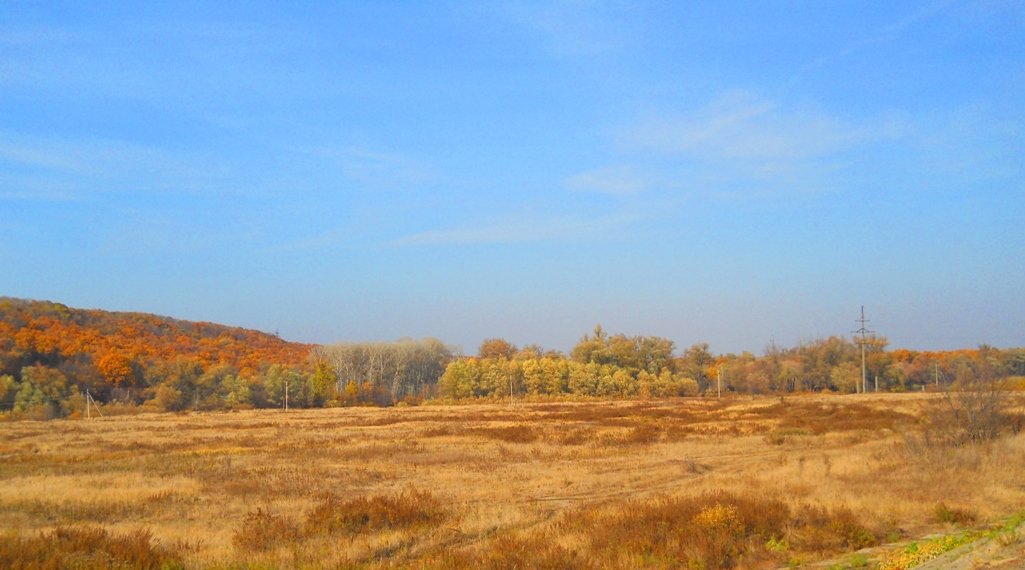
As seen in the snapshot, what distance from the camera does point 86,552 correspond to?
10.7 m

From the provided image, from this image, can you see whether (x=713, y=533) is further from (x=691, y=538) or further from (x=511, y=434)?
(x=511, y=434)

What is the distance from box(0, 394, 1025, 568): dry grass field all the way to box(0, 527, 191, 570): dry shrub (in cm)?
4

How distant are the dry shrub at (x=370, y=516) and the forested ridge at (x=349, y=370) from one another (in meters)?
66.6

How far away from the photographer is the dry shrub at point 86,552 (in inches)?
390

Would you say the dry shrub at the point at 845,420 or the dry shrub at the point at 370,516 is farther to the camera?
the dry shrub at the point at 845,420

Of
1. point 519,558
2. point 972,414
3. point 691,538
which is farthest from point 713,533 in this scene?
point 972,414

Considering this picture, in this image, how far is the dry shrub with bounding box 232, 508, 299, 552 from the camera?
12233 millimetres

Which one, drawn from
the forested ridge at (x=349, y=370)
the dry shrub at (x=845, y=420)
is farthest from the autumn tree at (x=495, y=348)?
the dry shrub at (x=845, y=420)

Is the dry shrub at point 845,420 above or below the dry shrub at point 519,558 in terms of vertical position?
below

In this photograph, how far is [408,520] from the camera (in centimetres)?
1444

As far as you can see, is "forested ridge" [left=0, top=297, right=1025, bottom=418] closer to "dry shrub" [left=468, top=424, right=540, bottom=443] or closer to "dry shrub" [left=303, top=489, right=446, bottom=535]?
"dry shrub" [left=468, top=424, right=540, bottom=443]

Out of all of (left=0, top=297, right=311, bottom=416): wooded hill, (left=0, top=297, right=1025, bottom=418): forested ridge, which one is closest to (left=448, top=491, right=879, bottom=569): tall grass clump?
(left=0, top=297, right=1025, bottom=418): forested ridge

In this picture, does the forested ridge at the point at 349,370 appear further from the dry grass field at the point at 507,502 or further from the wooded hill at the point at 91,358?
the dry grass field at the point at 507,502

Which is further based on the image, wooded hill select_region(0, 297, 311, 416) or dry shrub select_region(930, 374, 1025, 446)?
wooded hill select_region(0, 297, 311, 416)
